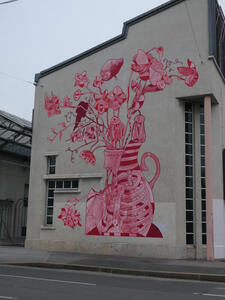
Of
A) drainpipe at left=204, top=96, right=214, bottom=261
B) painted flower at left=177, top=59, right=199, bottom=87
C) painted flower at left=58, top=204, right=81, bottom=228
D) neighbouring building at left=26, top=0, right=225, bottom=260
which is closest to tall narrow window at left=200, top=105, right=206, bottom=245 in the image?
neighbouring building at left=26, top=0, right=225, bottom=260

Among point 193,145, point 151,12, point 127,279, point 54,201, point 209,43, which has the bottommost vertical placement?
point 127,279

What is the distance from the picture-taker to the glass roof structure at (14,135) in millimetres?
23922

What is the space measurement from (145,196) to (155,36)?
7.86m

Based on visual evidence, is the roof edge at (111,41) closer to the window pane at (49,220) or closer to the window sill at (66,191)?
the window sill at (66,191)

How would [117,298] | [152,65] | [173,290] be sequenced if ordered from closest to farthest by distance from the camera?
[117,298] < [173,290] < [152,65]

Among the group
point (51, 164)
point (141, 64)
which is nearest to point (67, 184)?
point (51, 164)

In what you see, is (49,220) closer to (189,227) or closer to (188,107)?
(189,227)

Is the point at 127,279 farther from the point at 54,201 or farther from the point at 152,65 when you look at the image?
the point at 152,65

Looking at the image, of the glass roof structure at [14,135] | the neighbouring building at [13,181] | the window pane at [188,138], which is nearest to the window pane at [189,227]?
the window pane at [188,138]

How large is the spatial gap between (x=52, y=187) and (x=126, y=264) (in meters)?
7.39

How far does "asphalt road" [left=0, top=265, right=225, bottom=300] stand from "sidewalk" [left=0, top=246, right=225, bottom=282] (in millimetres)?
590

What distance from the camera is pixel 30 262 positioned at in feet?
49.4

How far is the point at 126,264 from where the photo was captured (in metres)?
14.8

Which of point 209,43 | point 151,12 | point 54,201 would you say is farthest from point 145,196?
point 151,12
